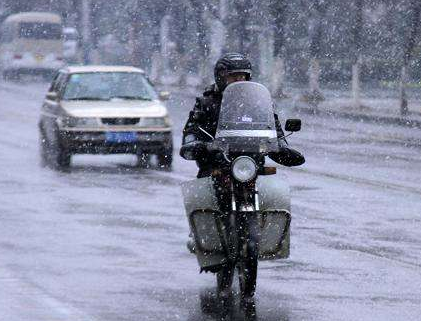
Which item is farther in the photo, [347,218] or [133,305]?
[347,218]

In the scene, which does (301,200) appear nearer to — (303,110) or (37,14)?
(303,110)

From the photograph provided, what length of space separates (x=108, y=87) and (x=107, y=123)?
115cm

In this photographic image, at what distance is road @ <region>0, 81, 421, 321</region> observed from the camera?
9414 mm

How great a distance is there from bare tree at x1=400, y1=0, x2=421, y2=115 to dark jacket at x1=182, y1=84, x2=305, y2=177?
25.0 meters

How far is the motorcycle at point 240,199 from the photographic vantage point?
9531 mm

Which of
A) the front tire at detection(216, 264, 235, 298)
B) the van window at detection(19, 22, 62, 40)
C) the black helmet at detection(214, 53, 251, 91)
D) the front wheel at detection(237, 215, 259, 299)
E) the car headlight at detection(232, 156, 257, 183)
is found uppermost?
the black helmet at detection(214, 53, 251, 91)

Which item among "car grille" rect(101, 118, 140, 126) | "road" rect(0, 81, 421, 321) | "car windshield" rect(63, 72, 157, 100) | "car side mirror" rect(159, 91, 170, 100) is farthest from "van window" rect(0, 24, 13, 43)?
"car grille" rect(101, 118, 140, 126)

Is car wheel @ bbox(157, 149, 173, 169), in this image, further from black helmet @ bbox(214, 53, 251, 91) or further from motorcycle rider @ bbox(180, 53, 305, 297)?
black helmet @ bbox(214, 53, 251, 91)

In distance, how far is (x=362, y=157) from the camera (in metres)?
23.0

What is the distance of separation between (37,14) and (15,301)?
54899 millimetres

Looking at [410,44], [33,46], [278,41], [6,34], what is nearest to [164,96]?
[410,44]

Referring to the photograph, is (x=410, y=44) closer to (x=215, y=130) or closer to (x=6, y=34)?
(x=215, y=130)

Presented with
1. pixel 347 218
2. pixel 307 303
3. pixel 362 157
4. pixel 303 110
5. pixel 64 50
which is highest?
pixel 307 303

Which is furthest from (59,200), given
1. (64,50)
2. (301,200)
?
(64,50)
